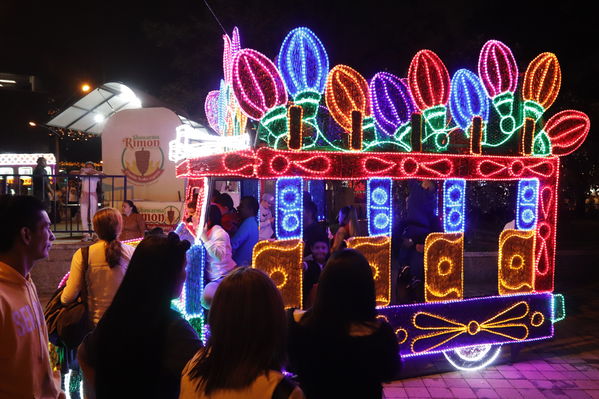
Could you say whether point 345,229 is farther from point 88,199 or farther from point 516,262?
point 88,199

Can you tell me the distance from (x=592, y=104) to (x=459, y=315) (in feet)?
29.7

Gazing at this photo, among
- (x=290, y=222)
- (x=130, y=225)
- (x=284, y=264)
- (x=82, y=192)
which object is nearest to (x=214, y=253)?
(x=284, y=264)

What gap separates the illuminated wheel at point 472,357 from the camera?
18.6 ft

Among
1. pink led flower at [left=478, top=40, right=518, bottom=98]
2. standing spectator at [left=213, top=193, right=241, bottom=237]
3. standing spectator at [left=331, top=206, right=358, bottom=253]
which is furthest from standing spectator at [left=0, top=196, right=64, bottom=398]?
pink led flower at [left=478, top=40, right=518, bottom=98]

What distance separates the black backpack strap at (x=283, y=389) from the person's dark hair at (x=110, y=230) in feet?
8.46

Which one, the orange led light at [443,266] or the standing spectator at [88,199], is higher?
the standing spectator at [88,199]

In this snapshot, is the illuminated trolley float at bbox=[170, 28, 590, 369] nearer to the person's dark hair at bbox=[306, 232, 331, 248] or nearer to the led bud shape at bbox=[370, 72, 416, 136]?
the led bud shape at bbox=[370, 72, 416, 136]

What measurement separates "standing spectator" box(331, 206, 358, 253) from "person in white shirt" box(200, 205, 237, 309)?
1385 millimetres

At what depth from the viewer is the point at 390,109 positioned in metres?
5.04

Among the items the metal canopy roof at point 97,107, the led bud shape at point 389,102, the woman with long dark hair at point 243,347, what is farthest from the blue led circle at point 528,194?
the metal canopy roof at point 97,107

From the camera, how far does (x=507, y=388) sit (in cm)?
514

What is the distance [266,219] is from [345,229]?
308 centimetres

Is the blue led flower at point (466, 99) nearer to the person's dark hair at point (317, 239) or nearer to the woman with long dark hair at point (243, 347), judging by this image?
the person's dark hair at point (317, 239)

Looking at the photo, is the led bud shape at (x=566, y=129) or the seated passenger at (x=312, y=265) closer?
the seated passenger at (x=312, y=265)
